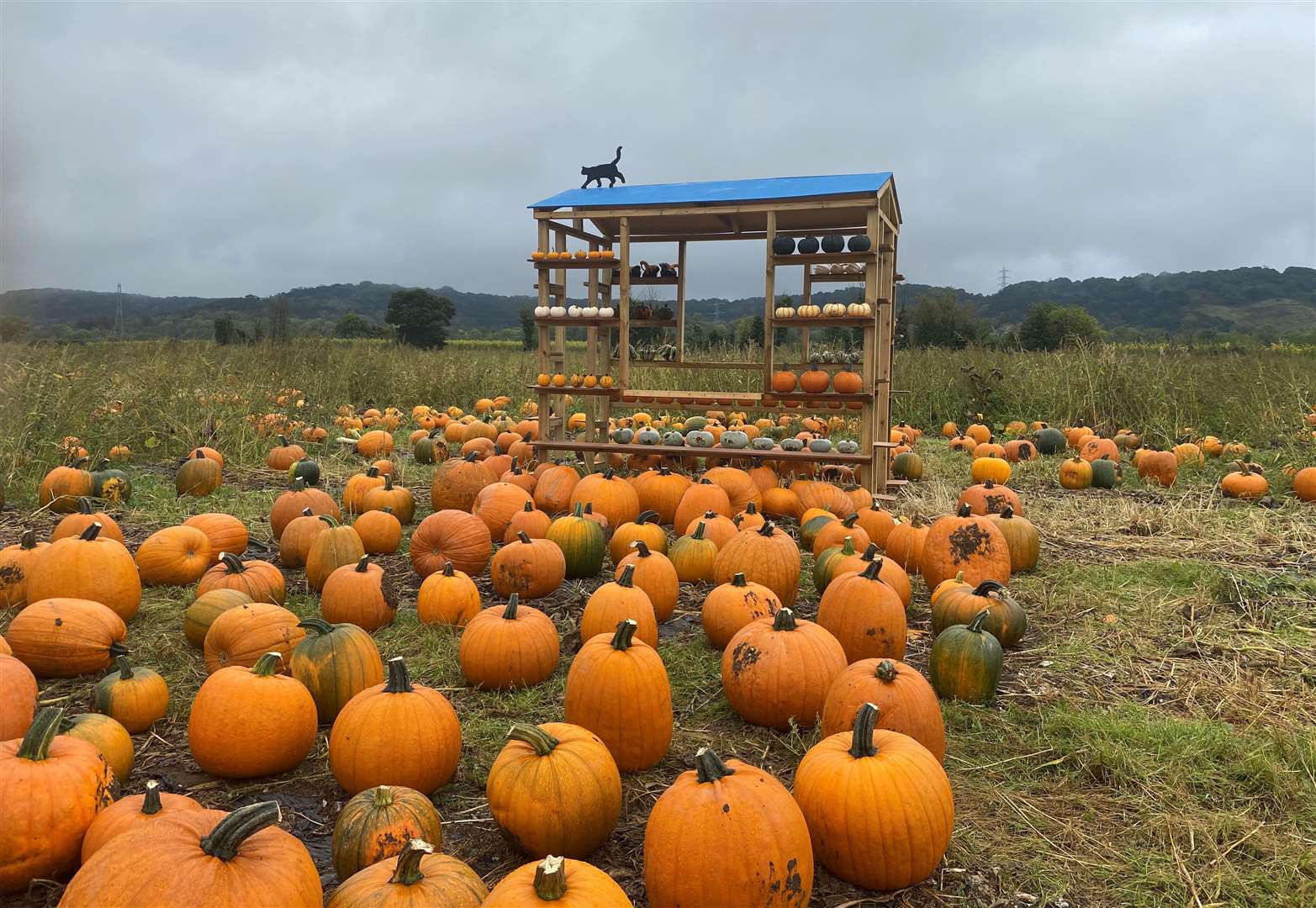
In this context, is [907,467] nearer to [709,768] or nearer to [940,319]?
[709,768]

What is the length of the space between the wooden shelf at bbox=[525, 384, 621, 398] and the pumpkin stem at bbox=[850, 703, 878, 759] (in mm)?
6025

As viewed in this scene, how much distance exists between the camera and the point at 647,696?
2.77 m

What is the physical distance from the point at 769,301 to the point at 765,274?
0.27 m

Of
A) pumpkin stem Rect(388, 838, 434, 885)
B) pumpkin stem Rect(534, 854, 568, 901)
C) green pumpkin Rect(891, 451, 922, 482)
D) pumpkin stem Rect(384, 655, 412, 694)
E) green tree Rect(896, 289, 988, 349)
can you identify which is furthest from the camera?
green tree Rect(896, 289, 988, 349)

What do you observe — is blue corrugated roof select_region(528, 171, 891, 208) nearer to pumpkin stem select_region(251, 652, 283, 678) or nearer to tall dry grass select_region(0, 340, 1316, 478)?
tall dry grass select_region(0, 340, 1316, 478)

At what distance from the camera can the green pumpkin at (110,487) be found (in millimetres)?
6387

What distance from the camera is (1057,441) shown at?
10.2 m

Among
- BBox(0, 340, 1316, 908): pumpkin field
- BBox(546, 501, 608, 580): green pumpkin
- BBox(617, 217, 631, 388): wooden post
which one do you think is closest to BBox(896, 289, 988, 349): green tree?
BBox(617, 217, 631, 388): wooden post

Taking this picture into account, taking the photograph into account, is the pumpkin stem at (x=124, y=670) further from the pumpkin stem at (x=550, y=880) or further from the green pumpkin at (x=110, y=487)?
the green pumpkin at (x=110, y=487)

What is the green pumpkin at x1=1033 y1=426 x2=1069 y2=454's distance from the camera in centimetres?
1023

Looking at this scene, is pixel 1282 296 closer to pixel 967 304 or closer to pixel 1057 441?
pixel 967 304

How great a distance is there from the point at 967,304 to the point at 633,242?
25.3 meters

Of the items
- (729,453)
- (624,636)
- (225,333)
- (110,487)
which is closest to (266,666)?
(624,636)

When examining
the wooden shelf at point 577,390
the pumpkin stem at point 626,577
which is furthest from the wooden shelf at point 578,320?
the pumpkin stem at point 626,577
